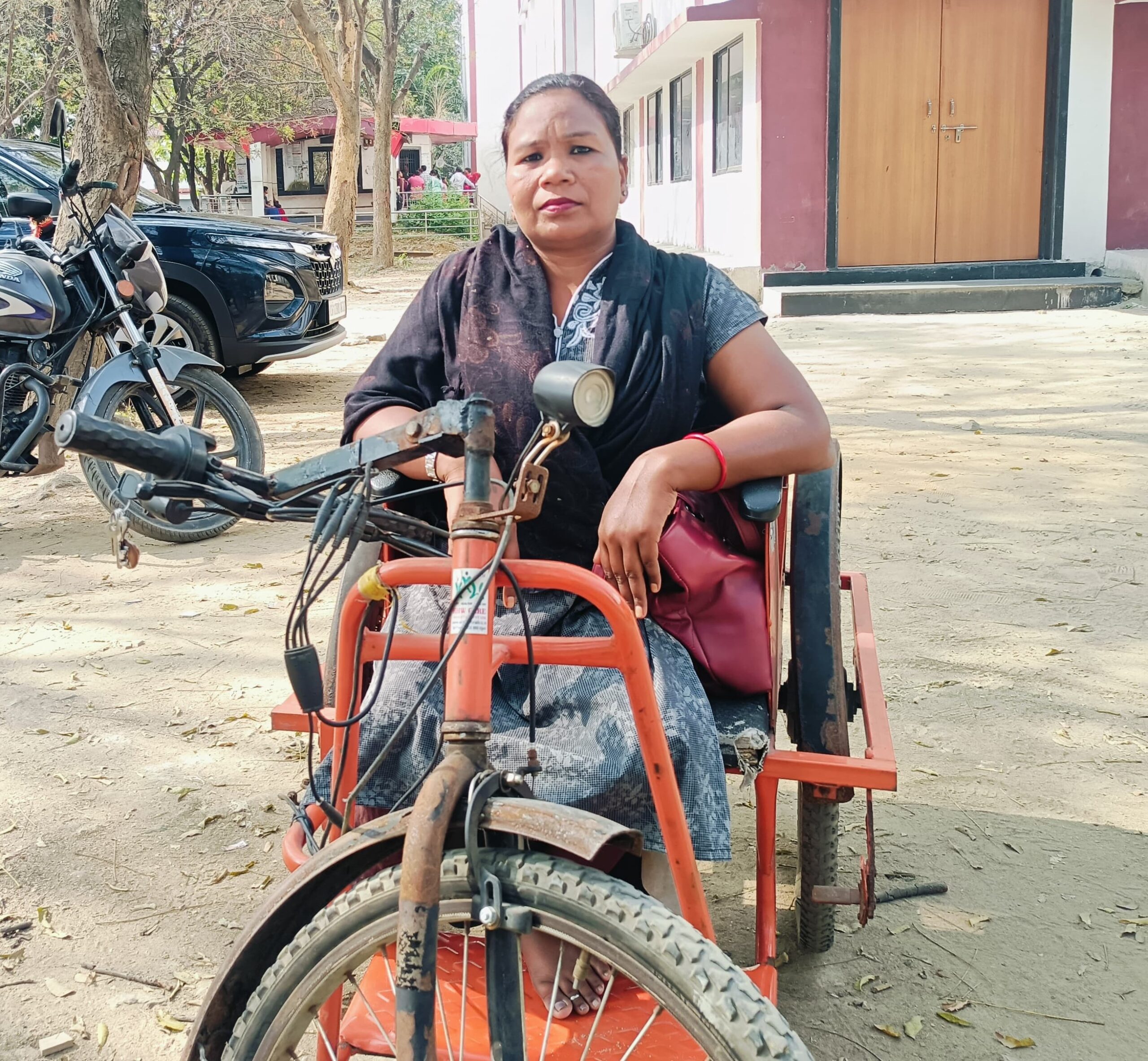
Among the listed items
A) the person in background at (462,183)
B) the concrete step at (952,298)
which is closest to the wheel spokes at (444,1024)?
the concrete step at (952,298)

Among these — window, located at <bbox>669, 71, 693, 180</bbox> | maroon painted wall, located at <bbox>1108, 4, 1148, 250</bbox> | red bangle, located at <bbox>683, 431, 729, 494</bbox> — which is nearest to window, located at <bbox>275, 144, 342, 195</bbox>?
window, located at <bbox>669, 71, 693, 180</bbox>

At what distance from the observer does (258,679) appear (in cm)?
385

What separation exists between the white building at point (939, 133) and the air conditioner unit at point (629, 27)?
16.7 feet

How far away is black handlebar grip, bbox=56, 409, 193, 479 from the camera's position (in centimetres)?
137

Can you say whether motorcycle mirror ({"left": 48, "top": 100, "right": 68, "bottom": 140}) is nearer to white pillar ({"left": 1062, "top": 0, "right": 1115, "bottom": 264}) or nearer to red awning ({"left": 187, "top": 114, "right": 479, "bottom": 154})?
white pillar ({"left": 1062, "top": 0, "right": 1115, "bottom": 264})

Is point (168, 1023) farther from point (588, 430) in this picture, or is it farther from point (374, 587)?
point (588, 430)

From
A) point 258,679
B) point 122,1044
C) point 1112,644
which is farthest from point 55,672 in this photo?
point 1112,644

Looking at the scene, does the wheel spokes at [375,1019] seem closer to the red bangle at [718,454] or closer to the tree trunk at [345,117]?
the red bangle at [718,454]

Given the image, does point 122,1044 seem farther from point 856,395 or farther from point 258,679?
point 856,395

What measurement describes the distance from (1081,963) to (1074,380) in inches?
267

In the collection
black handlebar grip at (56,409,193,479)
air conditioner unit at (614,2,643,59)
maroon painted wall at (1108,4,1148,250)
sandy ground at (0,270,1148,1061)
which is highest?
air conditioner unit at (614,2,643,59)

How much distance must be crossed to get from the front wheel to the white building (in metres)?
12.3

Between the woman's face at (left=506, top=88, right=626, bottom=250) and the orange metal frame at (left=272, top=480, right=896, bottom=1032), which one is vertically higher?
the woman's face at (left=506, top=88, right=626, bottom=250)

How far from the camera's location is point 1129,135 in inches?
519
